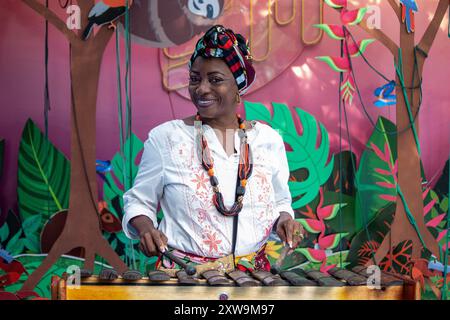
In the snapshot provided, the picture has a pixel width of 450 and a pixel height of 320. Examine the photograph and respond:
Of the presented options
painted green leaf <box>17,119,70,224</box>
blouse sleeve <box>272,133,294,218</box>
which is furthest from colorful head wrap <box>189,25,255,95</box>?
painted green leaf <box>17,119,70,224</box>

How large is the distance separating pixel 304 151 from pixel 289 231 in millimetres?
2145

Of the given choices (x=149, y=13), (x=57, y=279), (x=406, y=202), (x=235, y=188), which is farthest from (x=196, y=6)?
(x=57, y=279)

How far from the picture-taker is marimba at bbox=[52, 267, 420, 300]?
84.6 inches

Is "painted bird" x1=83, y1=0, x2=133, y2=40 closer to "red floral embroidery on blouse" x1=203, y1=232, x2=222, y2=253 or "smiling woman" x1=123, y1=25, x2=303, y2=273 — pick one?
"smiling woman" x1=123, y1=25, x2=303, y2=273

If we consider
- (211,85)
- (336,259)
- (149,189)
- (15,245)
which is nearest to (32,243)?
(15,245)

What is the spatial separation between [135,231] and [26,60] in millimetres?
2311

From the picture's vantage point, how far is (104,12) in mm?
4527

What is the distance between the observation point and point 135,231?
2.64 meters

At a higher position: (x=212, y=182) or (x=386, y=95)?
(x=386, y=95)

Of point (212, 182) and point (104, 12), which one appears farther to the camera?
point (104, 12)

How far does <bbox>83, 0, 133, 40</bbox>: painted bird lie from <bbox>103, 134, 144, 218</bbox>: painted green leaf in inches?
30.1

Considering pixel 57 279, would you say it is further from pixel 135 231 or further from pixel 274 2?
pixel 274 2

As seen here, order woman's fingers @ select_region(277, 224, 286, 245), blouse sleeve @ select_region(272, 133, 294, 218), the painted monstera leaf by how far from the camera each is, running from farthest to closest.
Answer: the painted monstera leaf
blouse sleeve @ select_region(272, 133, 294, 218)
woman's fingers @ select_region(277, 224, 286, 245)

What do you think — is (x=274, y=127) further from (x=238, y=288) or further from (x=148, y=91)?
(x=238, y=288)
